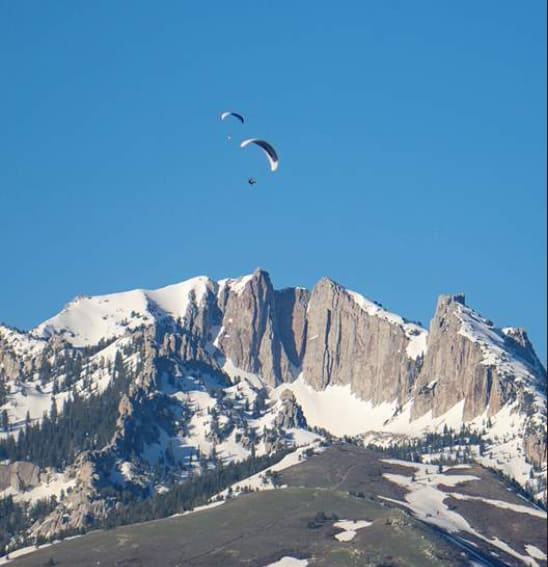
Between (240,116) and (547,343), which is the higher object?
(240,116)

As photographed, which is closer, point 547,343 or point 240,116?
point 547,343

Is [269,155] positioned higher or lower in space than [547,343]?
higher

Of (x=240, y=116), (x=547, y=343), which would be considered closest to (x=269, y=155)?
(x=240, y=116)

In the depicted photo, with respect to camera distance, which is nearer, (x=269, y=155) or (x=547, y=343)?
(x=547, y=343)

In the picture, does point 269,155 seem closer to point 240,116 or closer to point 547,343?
point 240,116
